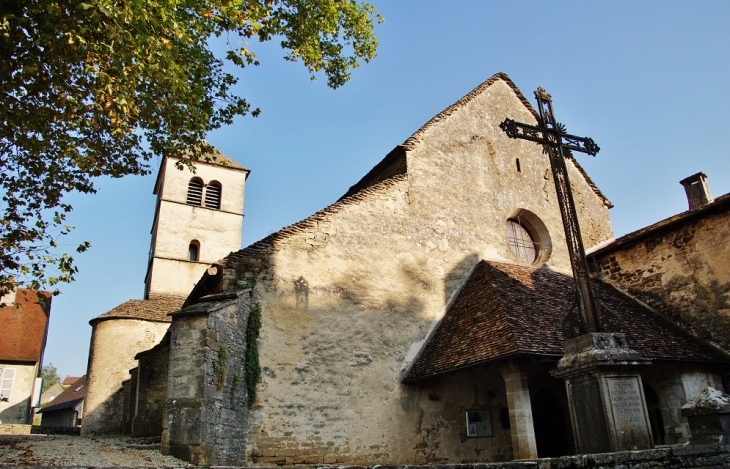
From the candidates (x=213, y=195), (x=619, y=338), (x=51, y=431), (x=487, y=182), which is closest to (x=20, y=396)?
(x=51, y=431)

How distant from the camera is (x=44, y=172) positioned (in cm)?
951

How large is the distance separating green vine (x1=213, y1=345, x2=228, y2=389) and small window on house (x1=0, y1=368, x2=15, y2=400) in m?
21.1

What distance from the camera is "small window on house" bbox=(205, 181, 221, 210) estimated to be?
1012 inches

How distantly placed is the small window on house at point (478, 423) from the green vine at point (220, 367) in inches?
214

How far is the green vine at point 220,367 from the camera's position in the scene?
8.33m

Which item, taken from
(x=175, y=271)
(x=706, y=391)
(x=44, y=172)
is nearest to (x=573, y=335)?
(x=706, y=391)

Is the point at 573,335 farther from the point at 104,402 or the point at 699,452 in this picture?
the point at 104,402

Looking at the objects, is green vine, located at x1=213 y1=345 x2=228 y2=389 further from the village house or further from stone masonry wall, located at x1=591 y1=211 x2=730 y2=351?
the village house

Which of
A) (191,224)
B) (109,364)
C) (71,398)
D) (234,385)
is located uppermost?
(191,224)

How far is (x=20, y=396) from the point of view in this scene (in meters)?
23.6

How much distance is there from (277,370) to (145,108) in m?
5.24

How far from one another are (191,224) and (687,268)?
20.3m

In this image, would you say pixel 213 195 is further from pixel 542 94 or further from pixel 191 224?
pixel 542 94

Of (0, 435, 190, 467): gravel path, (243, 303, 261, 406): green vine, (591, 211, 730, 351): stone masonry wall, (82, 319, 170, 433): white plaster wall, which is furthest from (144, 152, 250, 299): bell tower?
(591, 211, 730, 351): stone masonry wall
